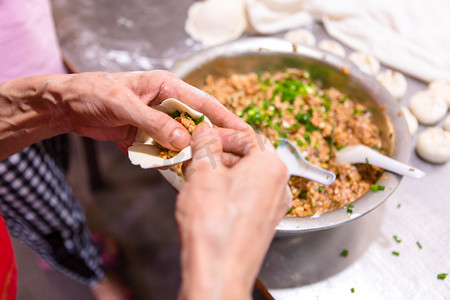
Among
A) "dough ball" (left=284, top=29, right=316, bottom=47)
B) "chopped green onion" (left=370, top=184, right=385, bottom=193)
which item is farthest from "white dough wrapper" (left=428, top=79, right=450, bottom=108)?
"chopped green onion" (left=370, top=184, right=385, bottom=193)

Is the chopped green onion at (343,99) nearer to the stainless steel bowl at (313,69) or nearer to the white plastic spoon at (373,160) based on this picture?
the stainless steel bowl at (313,69)

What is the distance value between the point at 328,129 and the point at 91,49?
1.45 m

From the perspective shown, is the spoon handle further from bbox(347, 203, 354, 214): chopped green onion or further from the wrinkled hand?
the wrinkled hand

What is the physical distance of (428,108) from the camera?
5.40ft

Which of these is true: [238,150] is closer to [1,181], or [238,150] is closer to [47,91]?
[47,91]

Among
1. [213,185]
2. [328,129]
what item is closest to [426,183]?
[328,129]

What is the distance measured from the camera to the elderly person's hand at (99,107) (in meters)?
0.93

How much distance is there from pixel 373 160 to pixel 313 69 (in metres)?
0.59

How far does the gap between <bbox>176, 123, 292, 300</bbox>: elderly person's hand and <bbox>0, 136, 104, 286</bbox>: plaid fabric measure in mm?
1007

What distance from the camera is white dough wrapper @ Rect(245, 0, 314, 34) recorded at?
2078 millimetres

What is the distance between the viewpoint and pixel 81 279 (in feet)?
6.64

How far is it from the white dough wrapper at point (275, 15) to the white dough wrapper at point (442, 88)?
827 mm

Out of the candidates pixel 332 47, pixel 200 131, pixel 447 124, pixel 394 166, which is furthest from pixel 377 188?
pixel 332 47

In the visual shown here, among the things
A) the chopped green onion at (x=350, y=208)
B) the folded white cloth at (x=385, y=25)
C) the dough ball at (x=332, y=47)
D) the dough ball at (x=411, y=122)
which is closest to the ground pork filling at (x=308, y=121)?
the chopped green onion at (x=350, y=208)
